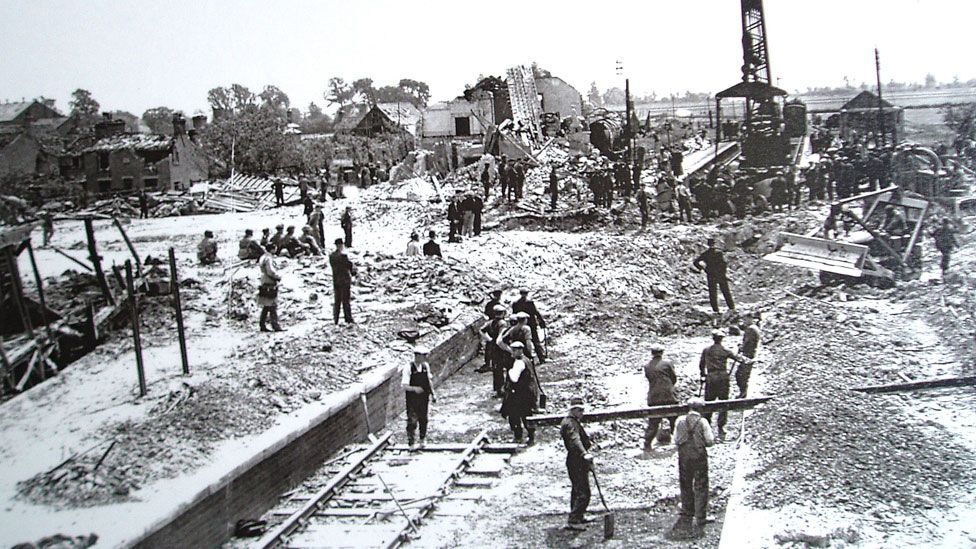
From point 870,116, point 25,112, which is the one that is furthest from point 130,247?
point 870,116

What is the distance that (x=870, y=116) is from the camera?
10.3m

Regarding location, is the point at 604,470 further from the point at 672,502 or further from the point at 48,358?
the point at 48,358

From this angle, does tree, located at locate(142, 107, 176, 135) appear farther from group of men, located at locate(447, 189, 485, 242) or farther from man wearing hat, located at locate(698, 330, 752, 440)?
group of men, located at locate(447, 189, 485, 242)

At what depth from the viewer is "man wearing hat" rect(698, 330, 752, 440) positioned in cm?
677

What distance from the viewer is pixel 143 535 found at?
178 inches

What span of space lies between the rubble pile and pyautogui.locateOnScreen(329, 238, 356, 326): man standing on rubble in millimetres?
4343

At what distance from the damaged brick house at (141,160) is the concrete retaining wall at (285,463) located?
2.25 m

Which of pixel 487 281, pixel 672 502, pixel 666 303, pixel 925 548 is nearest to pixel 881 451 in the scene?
pixel 925 548

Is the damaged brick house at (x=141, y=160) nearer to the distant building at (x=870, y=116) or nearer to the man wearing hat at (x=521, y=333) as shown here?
the man wearing hat at (x=521, y=333)

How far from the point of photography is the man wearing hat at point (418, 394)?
7.21 meters

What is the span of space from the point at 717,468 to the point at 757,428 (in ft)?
1.71

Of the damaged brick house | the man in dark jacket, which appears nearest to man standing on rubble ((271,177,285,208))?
the damaged brick house

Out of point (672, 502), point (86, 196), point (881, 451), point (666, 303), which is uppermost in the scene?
point (86, 196)

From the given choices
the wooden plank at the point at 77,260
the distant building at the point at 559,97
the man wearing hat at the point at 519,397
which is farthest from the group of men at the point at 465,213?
the distant building at the point at 559,97
